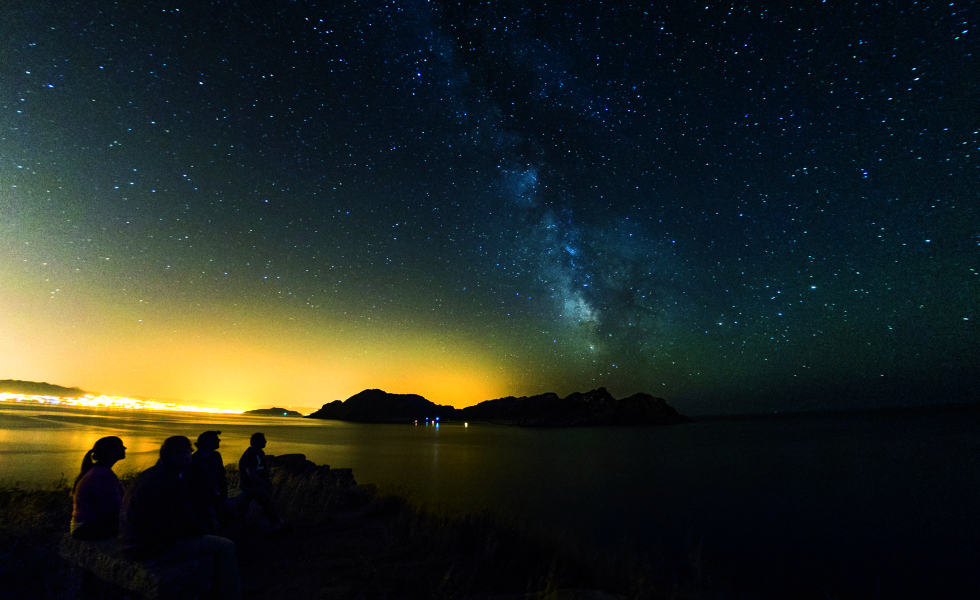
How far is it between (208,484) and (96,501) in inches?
69.6

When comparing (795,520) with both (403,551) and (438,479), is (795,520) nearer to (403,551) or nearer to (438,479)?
(403,551)

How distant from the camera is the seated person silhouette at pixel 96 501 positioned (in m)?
4.88

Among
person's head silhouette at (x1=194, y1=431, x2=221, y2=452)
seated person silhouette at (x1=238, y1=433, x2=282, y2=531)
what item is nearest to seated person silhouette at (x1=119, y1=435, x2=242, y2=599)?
person's head silhouette at (x1=194, y1=431, x2=221, y2=452)

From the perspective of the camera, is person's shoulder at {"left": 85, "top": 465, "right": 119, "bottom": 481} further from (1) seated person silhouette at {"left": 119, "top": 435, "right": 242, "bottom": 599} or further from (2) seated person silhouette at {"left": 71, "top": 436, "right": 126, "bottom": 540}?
(1) seated person silhouette at {"left": 119, "top": 435, "right": 242, "bottom": 599}

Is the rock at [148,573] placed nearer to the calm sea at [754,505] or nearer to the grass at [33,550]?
the grass at [33,550]

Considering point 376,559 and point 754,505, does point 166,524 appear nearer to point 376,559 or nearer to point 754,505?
point 376,559

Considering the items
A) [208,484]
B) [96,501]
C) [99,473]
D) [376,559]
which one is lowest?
[376,559]

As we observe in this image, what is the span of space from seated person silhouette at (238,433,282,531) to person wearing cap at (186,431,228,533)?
4.18ft

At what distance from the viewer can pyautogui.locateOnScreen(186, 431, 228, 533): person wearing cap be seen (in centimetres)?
619

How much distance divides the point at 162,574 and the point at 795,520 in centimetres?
2087

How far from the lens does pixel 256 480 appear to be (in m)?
8.48

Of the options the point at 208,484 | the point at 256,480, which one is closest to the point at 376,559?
the point at 256,480

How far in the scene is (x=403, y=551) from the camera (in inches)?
323

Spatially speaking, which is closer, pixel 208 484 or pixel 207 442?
pixel 208 484
